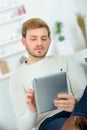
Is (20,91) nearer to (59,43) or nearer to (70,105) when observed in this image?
(70,105)

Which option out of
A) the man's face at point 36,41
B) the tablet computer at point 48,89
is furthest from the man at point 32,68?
the tablet computer at point 48,89

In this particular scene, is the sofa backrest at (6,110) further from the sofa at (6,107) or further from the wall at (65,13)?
the wall at (65,13)

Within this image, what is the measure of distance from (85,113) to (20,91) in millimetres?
549

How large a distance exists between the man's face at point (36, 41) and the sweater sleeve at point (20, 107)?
22 centimetres

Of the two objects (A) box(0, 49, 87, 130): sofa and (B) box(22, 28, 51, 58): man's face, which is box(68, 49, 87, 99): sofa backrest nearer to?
(A) box(0, 49, 87, 130): sofa

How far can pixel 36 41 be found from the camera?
1.78 meters

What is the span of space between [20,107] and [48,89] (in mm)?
249

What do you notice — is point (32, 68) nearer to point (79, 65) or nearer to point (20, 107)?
point (20, 107)

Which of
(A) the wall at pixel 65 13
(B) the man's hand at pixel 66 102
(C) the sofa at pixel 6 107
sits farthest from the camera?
(A) the wall at pixel 65 13

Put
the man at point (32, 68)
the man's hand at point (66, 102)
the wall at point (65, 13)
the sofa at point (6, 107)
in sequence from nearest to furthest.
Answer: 1. the man's hand at point (66, 102)
2. the man at point (32, 68)
3. the sofa at point (6, 107)
4. the wall at point (65, 13)

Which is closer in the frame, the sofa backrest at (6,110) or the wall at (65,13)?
the sofa backrest at (6,110)

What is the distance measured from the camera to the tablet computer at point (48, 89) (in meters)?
1.52

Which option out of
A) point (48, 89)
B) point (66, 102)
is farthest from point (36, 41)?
point (66, 102)

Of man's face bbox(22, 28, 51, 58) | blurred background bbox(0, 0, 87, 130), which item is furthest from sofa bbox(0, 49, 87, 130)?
man's face bbox(22, 28, 51, 58)
